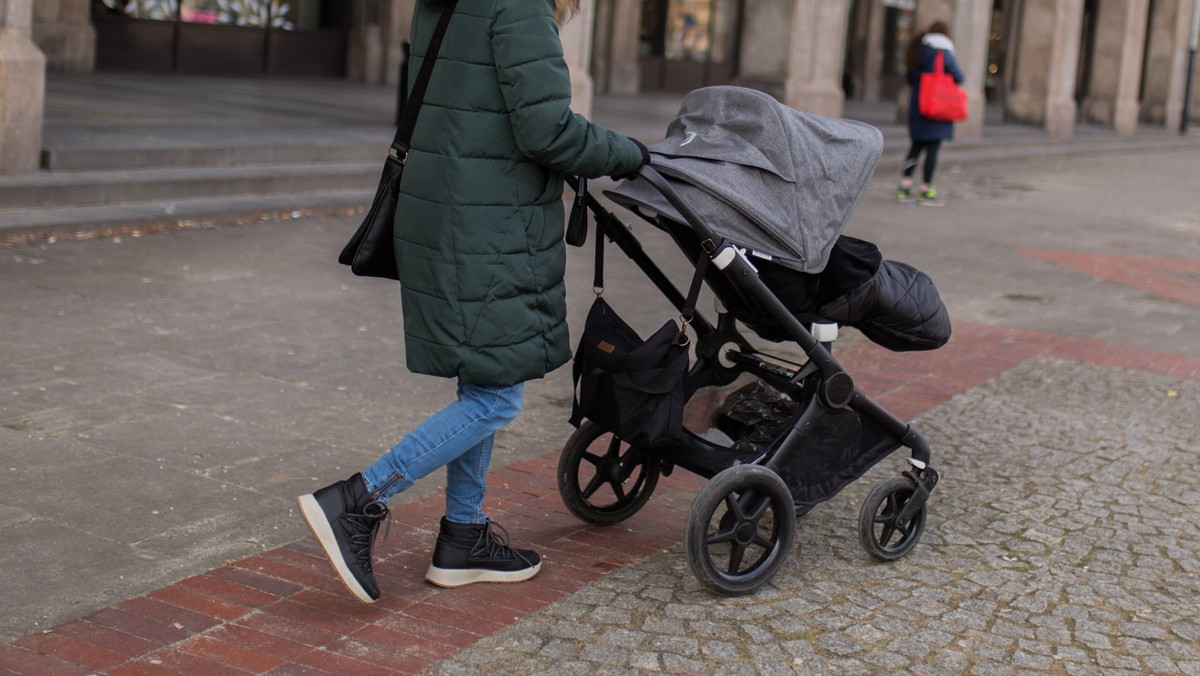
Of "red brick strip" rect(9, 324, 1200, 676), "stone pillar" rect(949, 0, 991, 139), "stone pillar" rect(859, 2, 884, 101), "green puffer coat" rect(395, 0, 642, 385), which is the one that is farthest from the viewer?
"stone pillar" rect(859, 2, 884, 101)

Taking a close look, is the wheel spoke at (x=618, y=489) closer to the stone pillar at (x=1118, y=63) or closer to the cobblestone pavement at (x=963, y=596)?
the cobblestone pavement at (x=963, y=596)

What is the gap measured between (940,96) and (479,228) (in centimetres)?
1151

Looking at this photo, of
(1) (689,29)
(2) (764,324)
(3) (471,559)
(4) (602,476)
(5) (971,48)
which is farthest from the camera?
(1) (689,29)

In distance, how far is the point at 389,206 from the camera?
13.1ft

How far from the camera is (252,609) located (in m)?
3.94

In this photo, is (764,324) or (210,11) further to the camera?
(210,11)

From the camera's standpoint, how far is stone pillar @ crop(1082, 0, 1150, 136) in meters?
33.8

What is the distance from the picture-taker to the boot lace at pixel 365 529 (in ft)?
12.8

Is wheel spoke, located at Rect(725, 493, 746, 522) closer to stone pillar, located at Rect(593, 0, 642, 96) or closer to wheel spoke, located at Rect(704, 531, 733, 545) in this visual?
wheel spoke, located at Rect(704, 531, 733, 545)

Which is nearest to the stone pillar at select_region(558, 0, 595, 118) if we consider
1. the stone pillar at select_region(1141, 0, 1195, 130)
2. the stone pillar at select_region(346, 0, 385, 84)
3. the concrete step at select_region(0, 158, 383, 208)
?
the concrete step at select_region(0, 158, 383, 208)

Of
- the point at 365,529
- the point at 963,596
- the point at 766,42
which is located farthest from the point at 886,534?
the point at 766,42

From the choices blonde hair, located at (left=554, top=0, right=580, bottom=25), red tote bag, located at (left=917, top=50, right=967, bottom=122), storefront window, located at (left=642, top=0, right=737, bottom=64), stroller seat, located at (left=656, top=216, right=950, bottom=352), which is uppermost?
storefront window, located at (left=642, top=0, right=737, bottom=64)

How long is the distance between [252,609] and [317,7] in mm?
20439

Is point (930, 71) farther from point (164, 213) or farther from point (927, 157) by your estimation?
point (164, 213)
